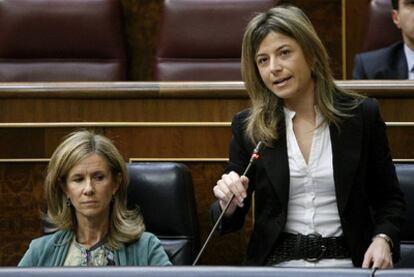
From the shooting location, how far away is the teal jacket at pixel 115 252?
1.26 m

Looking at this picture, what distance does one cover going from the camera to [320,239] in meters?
1.13

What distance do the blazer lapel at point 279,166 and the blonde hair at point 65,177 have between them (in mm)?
212

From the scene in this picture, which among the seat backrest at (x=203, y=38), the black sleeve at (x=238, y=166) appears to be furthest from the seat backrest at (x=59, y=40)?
the black sleeve at (x=238, y=166)

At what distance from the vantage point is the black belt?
3.69ft

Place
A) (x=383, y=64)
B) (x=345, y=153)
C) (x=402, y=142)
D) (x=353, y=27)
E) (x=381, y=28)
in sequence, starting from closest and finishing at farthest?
(x=345, y=153)
(x=402, y=142)
(x=383, y=64)
(x=381, y=28)
(x=353, y=27)

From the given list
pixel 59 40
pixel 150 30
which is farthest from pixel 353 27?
pixel 59 40

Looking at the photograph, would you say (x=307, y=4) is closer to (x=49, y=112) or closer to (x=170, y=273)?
(x=49, y=112)

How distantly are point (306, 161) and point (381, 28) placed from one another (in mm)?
760

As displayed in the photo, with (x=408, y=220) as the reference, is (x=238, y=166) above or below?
above

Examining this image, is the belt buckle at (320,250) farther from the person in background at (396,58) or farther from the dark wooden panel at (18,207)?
the person in background at (396,58)

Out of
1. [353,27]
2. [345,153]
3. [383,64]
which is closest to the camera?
[345,153]

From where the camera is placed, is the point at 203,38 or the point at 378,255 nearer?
the point at 378,255

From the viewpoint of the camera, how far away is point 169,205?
1307mm

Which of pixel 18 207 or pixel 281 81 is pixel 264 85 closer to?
pixel 281 81
